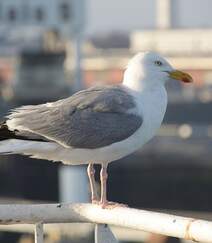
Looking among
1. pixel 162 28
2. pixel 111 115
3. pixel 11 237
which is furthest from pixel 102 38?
pixel 111 115

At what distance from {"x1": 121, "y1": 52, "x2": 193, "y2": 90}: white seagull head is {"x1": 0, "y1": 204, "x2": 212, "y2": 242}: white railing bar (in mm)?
784

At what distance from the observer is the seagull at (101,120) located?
3.52 m

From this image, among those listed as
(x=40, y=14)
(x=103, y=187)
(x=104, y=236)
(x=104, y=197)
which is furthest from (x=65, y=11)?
(x=104, y=236)

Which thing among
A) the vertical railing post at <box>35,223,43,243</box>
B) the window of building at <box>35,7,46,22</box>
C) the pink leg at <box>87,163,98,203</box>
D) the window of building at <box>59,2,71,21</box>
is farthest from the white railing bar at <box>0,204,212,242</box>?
the window of building at <box>35,7,46,22</box>

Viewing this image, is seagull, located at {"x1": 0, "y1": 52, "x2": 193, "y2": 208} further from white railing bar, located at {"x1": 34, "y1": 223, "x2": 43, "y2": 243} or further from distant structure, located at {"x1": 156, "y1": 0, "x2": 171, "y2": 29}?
distant structure, located at {"x1": 156, "y1": 0, "x2": 171, "y2": 29}

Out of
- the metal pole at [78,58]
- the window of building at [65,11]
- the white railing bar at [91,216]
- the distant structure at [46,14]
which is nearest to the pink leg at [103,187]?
the white railing bar at [91,216]

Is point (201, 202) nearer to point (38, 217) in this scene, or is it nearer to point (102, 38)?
point (38, 217)

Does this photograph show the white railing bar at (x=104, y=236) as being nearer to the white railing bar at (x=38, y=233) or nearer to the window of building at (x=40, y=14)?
the white railing bar at (x=38, y=233)

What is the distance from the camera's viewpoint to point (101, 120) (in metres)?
3.66

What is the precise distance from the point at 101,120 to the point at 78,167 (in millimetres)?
11547

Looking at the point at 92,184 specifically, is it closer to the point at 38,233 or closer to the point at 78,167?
the point at 38,233

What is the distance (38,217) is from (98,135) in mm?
869

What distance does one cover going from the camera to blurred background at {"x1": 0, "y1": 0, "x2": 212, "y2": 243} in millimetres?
16812

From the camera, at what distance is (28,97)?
26484 mm
